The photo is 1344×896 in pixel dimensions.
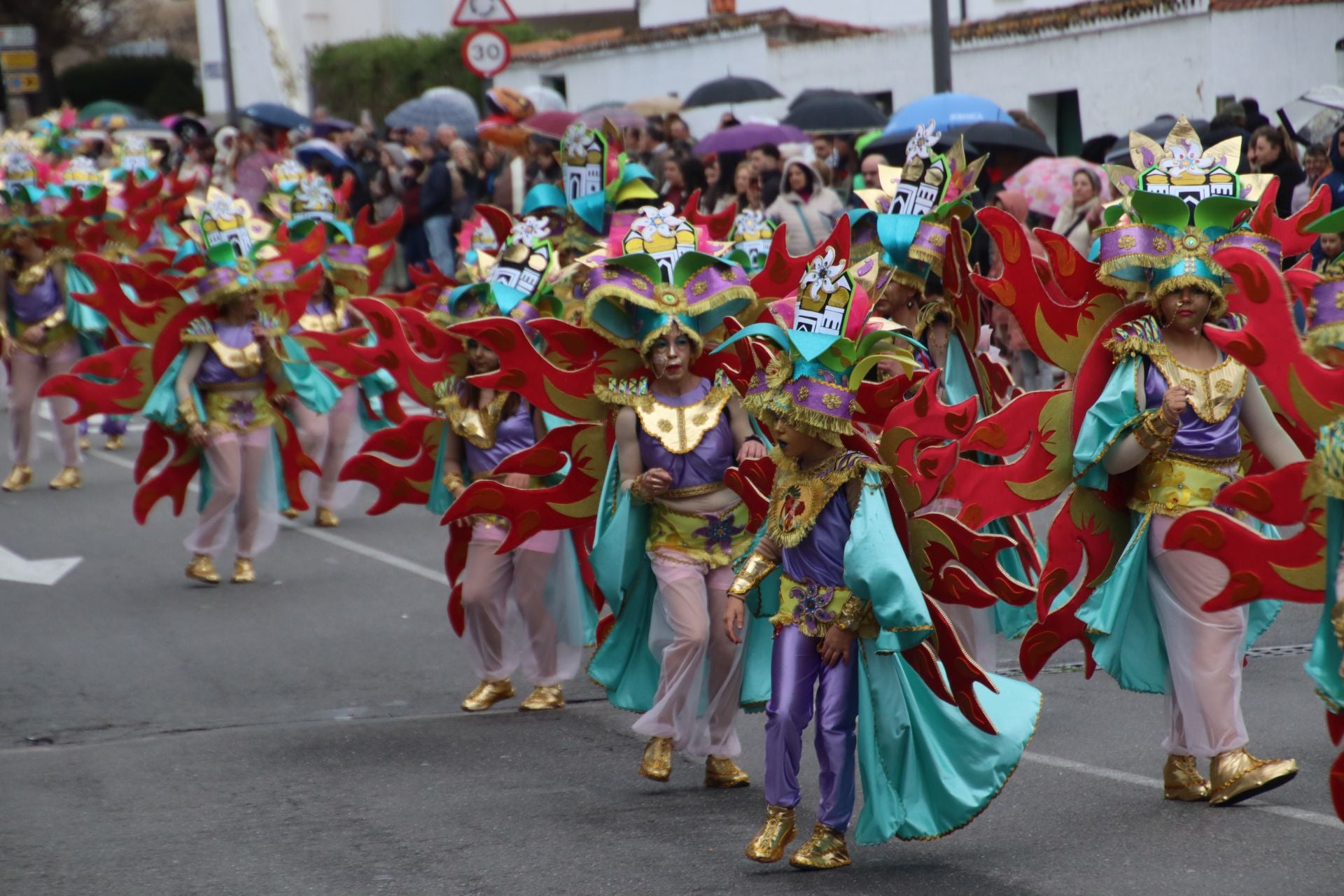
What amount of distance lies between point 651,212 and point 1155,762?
2800mm

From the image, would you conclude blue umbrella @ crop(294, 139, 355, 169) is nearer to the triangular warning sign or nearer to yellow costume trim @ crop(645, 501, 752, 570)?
the triangular warning sign

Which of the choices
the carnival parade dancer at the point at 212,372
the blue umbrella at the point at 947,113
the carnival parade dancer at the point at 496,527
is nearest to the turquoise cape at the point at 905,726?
the carnival parade dancer at the point at 496,527

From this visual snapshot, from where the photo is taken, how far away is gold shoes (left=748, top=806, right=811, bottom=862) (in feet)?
19.0

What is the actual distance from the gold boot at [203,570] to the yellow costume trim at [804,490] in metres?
6.12

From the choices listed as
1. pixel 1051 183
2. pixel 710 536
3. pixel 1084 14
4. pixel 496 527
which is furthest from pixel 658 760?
pixel 1084 14

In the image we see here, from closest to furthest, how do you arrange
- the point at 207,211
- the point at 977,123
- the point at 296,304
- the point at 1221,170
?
the point at 1221,170 → the point at 207,211 → the point at 296,304 → the point at 977,123

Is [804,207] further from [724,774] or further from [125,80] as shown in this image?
[125,80]

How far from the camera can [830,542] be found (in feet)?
19.2

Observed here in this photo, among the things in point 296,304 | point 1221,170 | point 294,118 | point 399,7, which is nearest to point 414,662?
point 296,304

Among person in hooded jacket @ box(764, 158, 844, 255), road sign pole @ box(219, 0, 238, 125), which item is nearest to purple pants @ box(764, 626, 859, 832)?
person in hooded jacket @ box(764, 158, 844, 255)

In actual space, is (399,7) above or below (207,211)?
above

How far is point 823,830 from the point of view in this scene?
5793 mm

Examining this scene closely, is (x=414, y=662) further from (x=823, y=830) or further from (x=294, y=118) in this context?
(x=294, y=118)

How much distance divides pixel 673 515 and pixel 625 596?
388 millimetres
